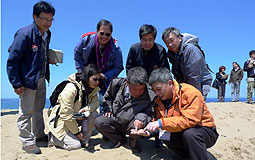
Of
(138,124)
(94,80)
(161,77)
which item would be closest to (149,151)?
(138,124)

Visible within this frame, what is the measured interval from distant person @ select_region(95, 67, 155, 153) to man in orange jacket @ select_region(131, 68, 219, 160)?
1.17ft

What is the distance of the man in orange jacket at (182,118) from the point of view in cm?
265

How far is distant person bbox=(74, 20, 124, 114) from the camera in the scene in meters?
3.87

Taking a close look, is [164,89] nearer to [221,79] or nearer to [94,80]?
[94,80]

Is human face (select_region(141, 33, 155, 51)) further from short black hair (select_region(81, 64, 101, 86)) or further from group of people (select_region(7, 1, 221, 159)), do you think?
short black hair (select_region(81, 64, 101, 86))

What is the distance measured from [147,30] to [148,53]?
Result: 475 millimetres

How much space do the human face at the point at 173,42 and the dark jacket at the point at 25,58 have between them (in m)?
2.24

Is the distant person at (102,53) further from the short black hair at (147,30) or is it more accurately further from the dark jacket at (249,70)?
the dark jacket at (249,70)

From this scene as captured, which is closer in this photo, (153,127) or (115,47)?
(153,127)

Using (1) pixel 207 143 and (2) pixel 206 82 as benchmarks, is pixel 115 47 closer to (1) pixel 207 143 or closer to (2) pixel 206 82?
(2) pixel 206 82

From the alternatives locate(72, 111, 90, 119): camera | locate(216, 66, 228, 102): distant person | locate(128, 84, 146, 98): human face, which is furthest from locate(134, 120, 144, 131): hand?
locate(216, 66, 228, 102): distant person

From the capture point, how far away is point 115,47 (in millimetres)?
4129

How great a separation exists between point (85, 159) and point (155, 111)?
4.39ft

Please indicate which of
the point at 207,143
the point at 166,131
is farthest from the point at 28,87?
the point at 207,143
